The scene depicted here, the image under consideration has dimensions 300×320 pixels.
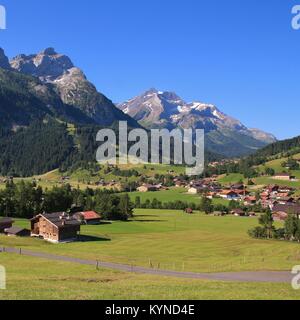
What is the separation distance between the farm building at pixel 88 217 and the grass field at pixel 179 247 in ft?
18.7

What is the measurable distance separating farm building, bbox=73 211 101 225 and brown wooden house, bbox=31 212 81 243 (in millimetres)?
22376

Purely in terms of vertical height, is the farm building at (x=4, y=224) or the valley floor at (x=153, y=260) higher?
the farm building at (x=4, y=224)

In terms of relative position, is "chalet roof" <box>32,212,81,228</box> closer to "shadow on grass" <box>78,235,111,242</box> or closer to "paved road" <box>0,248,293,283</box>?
"shadow on grass" <box>78,235,111,242</box>

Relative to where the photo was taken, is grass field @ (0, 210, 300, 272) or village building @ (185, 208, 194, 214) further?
village building @ (185, 208, 194, 214)

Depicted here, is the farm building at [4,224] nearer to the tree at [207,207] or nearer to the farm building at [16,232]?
the farm building at [16,232]

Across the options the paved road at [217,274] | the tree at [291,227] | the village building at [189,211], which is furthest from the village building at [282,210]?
the paved road at [217,274]

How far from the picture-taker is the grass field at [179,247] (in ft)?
242

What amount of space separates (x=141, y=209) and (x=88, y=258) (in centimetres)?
11643

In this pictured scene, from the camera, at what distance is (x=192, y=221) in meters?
150

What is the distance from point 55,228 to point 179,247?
28010 mm

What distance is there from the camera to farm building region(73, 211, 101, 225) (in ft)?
443

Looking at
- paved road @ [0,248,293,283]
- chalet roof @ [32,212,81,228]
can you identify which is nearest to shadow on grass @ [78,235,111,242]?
chalet roof @ [32,212,81,228]
